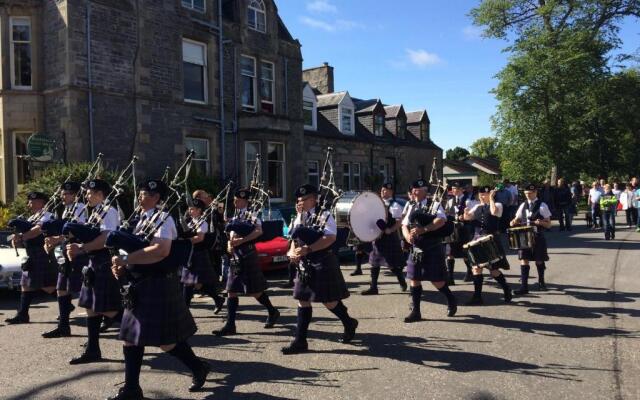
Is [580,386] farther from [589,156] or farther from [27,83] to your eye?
[589,156]

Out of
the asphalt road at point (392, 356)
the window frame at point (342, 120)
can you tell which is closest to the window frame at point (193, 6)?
the window frame at point (342, 120)

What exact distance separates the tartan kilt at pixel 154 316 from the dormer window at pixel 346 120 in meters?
22.5

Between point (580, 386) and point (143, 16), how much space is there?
50.6 feet

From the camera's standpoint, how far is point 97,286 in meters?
5.28

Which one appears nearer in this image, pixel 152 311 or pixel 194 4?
pixel 152 311

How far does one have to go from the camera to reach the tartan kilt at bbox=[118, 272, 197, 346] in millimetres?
4105

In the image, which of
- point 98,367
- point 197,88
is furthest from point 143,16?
point 98,367

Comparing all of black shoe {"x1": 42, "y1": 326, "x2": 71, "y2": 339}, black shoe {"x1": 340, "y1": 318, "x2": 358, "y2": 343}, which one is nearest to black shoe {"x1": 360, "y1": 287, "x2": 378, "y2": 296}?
black shoe {"x1": 340, "y1": 318, "x2": 358, "y2": 343}

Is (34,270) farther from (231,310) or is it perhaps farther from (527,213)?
(527,213)

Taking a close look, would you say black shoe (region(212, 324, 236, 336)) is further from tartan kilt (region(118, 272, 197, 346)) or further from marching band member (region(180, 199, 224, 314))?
tartan kilt (region(118, 272, 197, 346))

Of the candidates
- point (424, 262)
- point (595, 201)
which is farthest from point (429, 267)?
point (595, 201)

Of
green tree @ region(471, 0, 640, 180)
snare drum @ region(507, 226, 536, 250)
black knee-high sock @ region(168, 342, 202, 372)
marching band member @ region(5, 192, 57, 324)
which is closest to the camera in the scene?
black knee-high sock @ region(168, 342, 202, 372)

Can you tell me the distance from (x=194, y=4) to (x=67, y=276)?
45.5 feet

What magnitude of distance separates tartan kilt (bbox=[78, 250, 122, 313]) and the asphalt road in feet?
1.89
